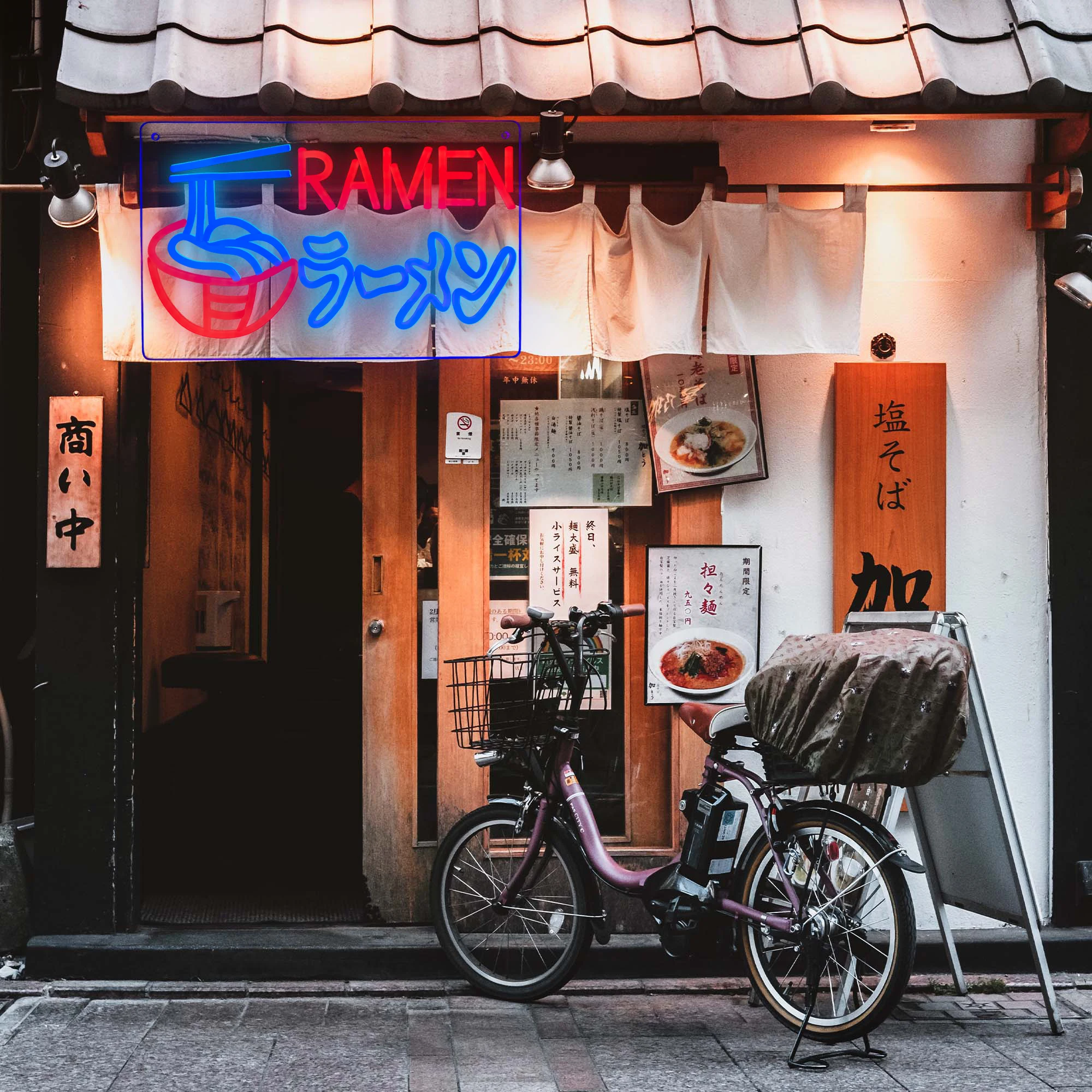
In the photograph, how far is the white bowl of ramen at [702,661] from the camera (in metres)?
5.77

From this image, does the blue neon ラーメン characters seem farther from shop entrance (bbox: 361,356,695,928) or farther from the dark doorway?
the dark doorway

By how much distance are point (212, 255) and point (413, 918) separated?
356 centimetres

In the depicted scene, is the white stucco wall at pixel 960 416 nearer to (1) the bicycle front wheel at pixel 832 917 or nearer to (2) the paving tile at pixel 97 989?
(1) the bicycle front wheel at pixel 832 917

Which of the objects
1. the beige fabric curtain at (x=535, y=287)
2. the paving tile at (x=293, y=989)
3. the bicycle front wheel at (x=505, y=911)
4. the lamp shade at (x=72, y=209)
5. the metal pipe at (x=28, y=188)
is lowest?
the paving tile at (x=293, y=989)

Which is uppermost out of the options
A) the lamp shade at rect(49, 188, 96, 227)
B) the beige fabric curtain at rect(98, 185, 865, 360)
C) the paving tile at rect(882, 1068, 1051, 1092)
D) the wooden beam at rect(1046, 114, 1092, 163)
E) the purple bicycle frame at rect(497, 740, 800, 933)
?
the wooden beam at rect(1046, 114, 1092, 163)

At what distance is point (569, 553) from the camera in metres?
5.93

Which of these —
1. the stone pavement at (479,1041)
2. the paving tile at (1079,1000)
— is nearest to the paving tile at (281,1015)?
the stone pavement at (479,1041)

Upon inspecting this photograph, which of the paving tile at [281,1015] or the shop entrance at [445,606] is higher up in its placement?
the shop entrance at [445,606]

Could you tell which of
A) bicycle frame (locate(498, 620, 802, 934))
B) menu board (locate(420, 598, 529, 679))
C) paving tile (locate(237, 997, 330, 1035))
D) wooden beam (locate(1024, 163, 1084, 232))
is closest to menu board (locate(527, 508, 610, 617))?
menu board (locate(420, 598, 529, 679))

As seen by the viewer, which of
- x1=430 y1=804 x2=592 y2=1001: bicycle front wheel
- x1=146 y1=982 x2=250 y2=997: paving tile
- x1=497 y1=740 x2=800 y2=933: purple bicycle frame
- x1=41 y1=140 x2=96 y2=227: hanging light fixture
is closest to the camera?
x1=497 y1=740 x2=800 y2=933: purple bicycle frame

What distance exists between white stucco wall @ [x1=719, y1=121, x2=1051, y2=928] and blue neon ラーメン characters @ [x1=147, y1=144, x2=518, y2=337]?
5.31ft

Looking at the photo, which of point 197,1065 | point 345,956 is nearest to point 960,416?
point 345,956

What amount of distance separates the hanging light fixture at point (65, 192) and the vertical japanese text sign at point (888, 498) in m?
3.92

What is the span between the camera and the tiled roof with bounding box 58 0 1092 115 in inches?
193
